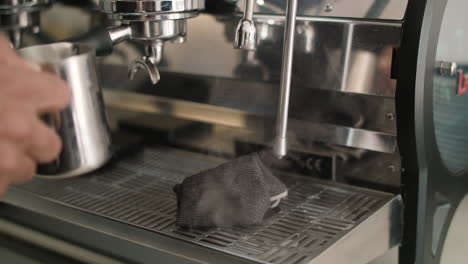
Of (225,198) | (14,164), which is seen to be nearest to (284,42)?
(225,198)

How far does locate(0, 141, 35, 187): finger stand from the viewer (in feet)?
1.14

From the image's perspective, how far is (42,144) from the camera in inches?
14.5

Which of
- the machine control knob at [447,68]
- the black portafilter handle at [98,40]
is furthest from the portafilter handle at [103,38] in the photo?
the machine control knob at [447,68]

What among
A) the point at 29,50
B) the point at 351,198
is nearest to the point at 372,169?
the point at 351,198

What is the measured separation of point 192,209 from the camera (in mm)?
549

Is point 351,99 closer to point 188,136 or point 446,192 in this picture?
point 446,192

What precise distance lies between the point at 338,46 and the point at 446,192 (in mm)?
216

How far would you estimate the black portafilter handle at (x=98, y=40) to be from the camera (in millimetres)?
553

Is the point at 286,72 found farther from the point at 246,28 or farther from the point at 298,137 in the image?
the point at 298,137

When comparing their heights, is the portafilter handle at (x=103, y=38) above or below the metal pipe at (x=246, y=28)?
below

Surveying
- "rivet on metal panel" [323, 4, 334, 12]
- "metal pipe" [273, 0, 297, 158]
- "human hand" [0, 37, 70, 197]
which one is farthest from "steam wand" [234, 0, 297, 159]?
"human hand" [0, 37, 70, 197]

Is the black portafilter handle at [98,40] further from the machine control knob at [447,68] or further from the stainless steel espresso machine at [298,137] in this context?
the machine control knob at [447,68]

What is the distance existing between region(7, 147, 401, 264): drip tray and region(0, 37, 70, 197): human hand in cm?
20

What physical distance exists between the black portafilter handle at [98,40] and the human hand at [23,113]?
174 mm
